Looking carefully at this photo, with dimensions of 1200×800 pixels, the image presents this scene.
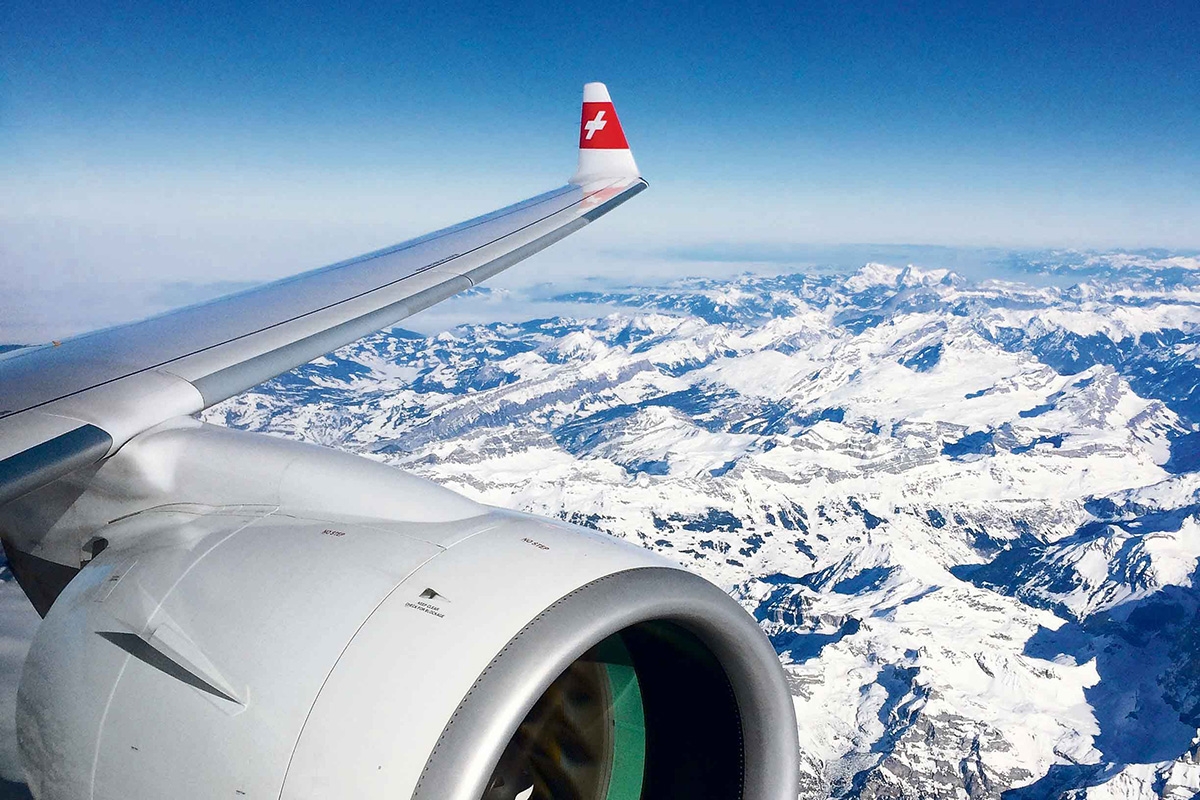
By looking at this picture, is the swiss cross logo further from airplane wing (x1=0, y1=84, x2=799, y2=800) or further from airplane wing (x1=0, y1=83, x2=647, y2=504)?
airplane wing (x1=0, y1=84, x2=799, y2=800)

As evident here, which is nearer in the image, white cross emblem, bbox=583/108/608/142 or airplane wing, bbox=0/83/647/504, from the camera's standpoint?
airplane wing, bbox=0/83/647/504

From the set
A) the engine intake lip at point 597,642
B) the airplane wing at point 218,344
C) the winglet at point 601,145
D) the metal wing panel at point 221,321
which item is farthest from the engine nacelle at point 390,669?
the winglet at point 601,145

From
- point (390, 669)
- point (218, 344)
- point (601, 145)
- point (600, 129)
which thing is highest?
point (600, 129)

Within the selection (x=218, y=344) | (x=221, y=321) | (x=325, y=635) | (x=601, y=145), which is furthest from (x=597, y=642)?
(x=601, y=145)

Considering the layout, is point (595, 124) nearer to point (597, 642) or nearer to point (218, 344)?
point (218, 344)

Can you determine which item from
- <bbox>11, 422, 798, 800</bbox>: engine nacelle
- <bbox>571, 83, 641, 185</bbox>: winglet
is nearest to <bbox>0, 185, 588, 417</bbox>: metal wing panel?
<bbox>11, 422, 798, 800</bbox>: engine nacelle

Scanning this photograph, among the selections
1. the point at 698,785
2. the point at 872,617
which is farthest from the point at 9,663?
the point at 872,617
